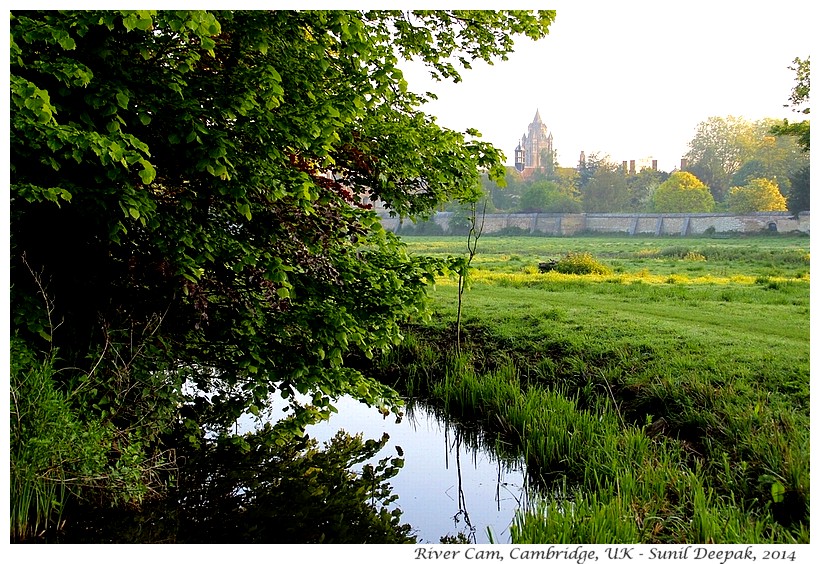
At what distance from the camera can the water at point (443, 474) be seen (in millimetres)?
4070

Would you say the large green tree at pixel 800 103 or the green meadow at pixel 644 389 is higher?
the large green tree at pixel 800 103

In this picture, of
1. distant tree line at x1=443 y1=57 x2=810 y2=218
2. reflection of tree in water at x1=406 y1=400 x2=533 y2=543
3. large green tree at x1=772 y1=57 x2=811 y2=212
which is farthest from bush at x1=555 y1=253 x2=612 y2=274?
reflection of tree in water at x1=406 y1=400 x2=533 y2=543

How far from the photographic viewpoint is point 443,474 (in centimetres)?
484

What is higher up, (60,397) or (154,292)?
(154,292)

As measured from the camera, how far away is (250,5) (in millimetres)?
3775

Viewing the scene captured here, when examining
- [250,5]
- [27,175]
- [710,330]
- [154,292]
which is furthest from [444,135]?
[710,330]

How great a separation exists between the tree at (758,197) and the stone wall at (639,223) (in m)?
0.11

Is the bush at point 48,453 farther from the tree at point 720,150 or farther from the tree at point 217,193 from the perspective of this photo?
the tree at point 720,150

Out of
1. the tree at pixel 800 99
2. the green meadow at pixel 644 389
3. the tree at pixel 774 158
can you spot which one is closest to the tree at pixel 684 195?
the tree at pixel 774 158

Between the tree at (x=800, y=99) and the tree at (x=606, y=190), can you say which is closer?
the tree at (x=800, y=99)

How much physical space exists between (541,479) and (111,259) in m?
2.81

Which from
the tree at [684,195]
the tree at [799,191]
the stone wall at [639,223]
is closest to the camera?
the tree at [799,191]

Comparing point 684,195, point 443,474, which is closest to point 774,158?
point 684,195
